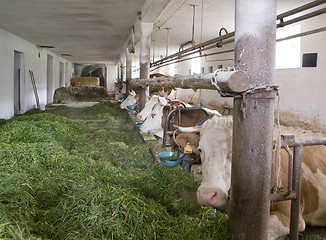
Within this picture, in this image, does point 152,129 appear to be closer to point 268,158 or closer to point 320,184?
point 320,184

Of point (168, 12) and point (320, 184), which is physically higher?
point (168, 12)

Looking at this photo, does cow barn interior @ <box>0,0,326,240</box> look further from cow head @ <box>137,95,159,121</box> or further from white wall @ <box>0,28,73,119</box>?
white wall @ <box>0,28,73,119</box>

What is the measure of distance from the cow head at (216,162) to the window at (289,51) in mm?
7217

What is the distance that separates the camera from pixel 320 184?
2.89m

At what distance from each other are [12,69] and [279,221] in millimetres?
12040

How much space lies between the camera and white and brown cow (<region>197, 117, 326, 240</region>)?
2562mm

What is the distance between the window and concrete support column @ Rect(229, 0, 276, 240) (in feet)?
26.2

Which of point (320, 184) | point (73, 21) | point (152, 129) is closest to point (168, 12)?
point (73, 21)

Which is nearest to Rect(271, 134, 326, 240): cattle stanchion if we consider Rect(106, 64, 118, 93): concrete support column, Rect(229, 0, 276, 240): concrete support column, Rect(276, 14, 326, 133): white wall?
Rect(229, 0, 276, 240): concrete support column

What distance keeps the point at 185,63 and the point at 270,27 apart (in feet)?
65.5

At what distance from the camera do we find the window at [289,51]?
30.5 feet

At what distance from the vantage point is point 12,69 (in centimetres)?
1196

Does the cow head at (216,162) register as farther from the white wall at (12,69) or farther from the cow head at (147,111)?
the white wall at (12,69)

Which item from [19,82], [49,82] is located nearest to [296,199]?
[19,82]
